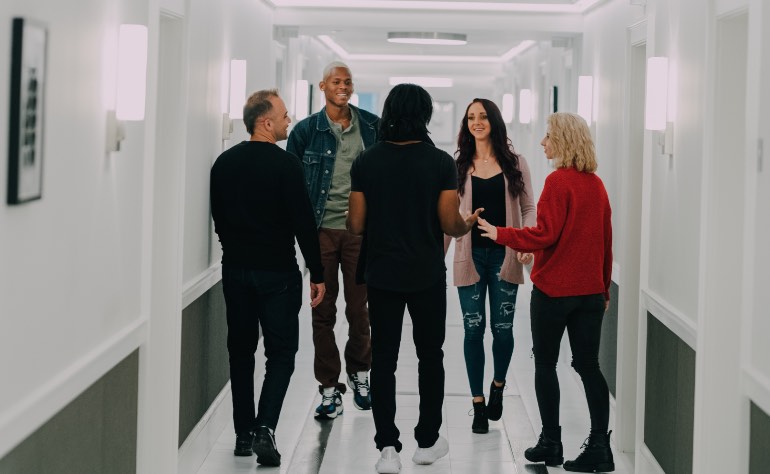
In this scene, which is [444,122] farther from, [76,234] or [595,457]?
[76,234]

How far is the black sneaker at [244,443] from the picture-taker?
480cm

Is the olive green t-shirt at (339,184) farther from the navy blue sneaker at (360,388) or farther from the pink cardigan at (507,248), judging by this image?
the navy blue sneaker at (360,388)

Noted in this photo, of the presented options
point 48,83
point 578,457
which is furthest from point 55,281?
point 578,457

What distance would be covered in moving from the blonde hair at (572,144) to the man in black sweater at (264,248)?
1.06 m

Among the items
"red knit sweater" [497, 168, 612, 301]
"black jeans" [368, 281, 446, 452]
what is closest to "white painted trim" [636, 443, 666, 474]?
"red knit sweater" [497, 168, 612, 301]

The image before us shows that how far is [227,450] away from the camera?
498 centimetres

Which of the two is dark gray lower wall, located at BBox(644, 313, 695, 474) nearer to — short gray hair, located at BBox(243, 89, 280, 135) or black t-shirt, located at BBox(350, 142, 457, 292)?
black t-shirt, located at BBox(350, 142, 457, 292)

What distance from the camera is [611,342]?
6.14 meters

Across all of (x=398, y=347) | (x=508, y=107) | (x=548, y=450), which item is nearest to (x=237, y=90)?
(x=398, y=347)

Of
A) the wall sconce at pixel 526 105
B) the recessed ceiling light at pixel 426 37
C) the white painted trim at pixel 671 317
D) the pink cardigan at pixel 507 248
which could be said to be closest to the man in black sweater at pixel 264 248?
the pink cardigan at pixel 507 248

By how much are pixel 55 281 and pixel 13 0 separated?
0.75 metres

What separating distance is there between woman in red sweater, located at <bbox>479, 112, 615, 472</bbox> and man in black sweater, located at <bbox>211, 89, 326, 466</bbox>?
2.65 feet

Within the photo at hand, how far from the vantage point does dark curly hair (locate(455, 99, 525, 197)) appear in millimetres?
5047

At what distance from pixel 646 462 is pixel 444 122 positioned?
60.1 ft
